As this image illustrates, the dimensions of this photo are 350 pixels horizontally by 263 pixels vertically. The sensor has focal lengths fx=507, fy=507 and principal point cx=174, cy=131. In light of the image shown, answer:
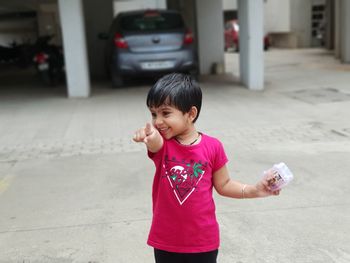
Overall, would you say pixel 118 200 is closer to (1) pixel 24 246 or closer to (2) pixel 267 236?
(1) pixel 24 246

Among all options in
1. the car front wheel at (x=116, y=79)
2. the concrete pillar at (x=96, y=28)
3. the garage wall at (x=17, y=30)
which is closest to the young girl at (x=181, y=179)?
the car front wheel at (x=116, y=79)

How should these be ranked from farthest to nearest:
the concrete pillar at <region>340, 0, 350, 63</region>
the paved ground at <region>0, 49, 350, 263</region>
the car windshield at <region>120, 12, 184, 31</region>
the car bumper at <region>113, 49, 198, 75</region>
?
the concrete pillar at <region>340, 0, 350, 63</region>
the car windshield at <region>120, 12, 184, 31</region>
the car bumper at <region>113, 49, 198, 75</region>
the paved ground at <region>0, 49, 350, 263</region>

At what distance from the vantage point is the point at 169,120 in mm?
2164

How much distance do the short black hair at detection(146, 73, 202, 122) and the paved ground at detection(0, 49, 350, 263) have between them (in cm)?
157

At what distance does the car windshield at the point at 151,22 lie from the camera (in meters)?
11.5

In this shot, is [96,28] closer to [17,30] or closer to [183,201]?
[17,30]

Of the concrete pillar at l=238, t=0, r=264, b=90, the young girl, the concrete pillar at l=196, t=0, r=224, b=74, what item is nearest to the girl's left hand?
the young girl

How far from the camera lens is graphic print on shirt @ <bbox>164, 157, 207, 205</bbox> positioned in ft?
7.23

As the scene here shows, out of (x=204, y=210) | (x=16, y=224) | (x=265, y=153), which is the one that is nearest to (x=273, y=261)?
(x=204, y=210)

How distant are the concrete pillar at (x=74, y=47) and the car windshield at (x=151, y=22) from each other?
1308mm

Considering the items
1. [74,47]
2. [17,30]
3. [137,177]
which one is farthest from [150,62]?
[17,30]

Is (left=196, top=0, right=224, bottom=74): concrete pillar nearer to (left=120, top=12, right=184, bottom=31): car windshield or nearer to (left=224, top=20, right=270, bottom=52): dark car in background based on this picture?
(left=120, top=12, right=184, bottom=31): car windshield

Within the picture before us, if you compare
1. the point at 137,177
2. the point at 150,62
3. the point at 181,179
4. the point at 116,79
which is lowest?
the point at 137,177

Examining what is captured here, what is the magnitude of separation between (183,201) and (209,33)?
39.7 feet
